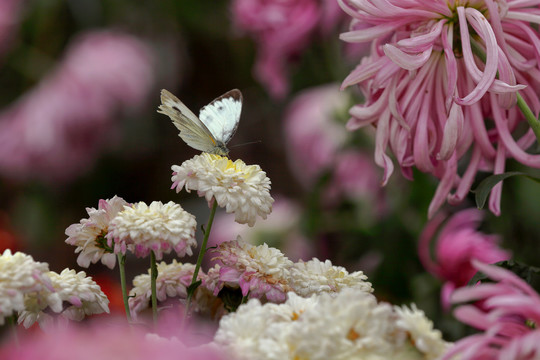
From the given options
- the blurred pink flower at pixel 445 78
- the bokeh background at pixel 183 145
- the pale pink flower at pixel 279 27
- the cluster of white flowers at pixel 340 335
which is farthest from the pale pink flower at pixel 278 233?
the cluster of white flowers at pixel 340 335

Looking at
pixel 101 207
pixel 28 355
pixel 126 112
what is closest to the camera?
pixel 28 355

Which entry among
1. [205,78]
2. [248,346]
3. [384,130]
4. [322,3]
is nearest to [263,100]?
[205,78]

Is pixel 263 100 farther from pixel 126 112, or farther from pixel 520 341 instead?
pixel 520 341

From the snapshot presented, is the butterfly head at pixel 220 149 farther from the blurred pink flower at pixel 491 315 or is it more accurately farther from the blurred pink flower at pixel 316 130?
the blurred pink flower at pixel 316 130

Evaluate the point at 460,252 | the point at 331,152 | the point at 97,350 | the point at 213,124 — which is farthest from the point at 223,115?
the point at 331,152

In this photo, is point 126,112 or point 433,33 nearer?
point 433,33

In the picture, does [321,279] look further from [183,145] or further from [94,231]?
[183,145]

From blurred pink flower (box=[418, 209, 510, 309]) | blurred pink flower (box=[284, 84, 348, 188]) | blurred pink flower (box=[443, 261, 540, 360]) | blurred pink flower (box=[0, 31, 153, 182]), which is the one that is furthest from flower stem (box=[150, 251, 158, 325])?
blurred pink flower (box=[0, 31, 153, 182])
